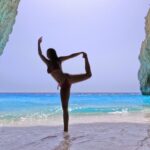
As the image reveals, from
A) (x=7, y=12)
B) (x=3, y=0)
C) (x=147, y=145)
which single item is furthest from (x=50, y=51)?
(x=7, y=12)

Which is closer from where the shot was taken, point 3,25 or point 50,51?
point 50,51

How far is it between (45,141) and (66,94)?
93 cm

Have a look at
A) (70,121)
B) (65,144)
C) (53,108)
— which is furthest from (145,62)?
(65,144)

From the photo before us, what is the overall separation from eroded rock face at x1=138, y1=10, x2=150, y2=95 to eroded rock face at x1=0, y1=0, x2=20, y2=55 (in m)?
17.6

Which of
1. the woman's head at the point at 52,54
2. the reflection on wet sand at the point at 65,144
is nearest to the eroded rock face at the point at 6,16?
the woman's head at the point at 52,54

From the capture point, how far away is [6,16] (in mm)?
22750

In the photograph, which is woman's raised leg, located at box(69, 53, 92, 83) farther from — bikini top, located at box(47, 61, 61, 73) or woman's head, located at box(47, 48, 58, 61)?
woman's head, located at box(47, 48, 58, 61)

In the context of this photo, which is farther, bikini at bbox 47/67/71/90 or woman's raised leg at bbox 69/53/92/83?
bikini at bbox 47/67/71/90

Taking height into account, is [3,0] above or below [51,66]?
above

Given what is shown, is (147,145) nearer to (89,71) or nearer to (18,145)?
(89,71)

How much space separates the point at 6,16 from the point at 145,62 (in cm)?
2575

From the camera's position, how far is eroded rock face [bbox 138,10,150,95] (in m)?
40.9

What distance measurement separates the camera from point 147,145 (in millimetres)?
7137

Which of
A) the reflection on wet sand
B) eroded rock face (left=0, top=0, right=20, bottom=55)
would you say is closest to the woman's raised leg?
the reflection on wet sand
